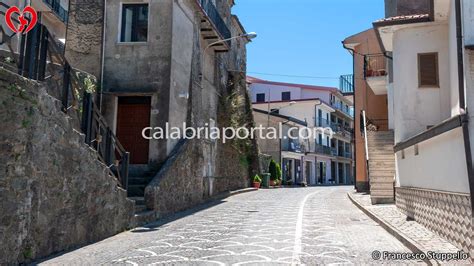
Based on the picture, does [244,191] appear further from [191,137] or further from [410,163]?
[410,163]

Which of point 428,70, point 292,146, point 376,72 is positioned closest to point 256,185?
point 376,72

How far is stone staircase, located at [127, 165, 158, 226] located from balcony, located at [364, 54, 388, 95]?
12324 mm

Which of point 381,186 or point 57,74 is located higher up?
point 57,74

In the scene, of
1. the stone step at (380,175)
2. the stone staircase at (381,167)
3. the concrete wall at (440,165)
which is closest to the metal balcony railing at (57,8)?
the stone staircase at (381,167)

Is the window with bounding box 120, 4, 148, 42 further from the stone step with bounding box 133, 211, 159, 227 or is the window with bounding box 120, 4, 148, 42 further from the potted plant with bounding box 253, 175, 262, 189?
the potted plant with bounding box 253, 175, 262, 189

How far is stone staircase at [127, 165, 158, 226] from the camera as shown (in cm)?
1184

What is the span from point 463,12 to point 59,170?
8.02 m

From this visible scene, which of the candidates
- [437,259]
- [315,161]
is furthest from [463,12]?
[315,161]

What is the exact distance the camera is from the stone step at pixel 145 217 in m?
11.3

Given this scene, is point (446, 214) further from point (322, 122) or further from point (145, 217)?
point (322, 122)

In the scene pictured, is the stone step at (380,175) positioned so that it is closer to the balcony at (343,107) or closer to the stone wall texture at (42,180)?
the stone wall texture at (42,180)

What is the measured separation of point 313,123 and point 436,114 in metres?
37.7

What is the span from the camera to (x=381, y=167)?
→ 17078 millimetres

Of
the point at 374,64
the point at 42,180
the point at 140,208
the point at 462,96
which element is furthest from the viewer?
the point at 374,64
